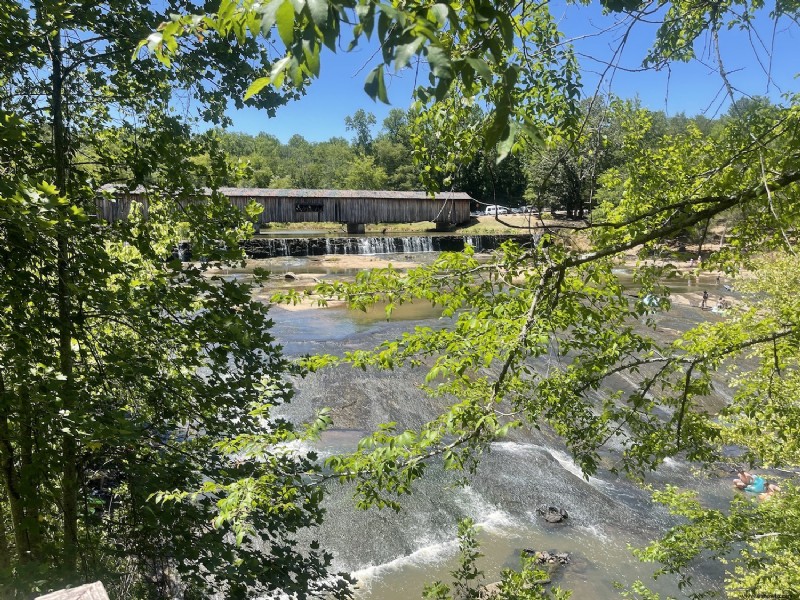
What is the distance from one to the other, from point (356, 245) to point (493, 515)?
2725 centimetres

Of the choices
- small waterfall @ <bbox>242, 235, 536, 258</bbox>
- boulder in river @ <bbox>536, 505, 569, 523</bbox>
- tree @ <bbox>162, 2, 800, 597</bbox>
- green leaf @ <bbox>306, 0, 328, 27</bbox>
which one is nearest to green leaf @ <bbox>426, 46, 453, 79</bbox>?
green leaf @ <bbox>306, 0, 328, 27</bbox>

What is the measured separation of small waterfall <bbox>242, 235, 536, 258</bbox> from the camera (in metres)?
33.4

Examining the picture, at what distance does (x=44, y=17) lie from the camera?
3.07 m

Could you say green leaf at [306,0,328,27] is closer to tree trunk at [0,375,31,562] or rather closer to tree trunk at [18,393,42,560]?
tree trunk at [18,393,42,560]

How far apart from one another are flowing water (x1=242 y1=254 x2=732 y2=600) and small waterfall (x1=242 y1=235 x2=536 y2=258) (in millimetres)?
21937

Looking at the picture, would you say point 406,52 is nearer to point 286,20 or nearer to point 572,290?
point 286,20

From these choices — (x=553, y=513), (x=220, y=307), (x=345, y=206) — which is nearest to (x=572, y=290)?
(x=220, y=307)

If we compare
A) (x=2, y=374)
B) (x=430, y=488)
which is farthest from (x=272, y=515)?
(x=430, y=488)

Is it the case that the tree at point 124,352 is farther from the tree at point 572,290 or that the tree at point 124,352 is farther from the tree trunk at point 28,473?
the tree at point 572,290

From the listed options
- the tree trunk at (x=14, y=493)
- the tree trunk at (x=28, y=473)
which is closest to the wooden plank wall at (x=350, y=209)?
the tree trunk at (x=14, y=493)

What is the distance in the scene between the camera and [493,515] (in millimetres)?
9102

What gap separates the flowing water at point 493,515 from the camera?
7.82m

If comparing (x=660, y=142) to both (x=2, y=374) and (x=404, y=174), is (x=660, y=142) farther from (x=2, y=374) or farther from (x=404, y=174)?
(x=404, y=174)

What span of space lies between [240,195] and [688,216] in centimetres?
3612
